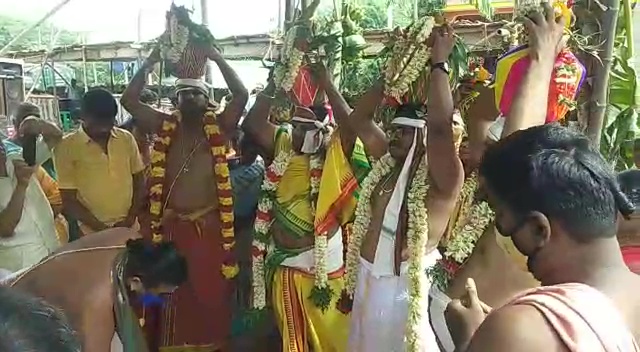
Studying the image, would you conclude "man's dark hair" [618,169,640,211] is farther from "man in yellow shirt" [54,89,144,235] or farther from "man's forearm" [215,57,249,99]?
"man in yellow shirt" [54,89,144,235]

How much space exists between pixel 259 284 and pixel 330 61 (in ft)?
4.06

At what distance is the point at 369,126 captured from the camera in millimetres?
3607

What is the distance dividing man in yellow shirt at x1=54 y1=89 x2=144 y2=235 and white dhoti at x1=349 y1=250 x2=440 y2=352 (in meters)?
1.93

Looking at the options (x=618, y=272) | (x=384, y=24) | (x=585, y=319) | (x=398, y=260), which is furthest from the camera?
(x=384, y=24)

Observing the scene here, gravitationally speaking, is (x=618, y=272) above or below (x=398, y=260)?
above

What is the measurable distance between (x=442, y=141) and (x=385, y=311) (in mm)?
759

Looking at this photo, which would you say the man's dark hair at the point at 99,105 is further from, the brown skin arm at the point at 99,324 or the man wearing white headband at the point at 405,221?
the brown skin arm at the point at 99,324

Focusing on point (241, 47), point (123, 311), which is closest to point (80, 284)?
point (123, 311)

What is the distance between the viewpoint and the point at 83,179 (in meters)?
4.75

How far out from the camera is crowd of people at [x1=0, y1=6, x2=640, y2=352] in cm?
149

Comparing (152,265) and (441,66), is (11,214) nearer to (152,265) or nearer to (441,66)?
(152,265)

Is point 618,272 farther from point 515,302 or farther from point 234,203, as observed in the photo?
point 234,203

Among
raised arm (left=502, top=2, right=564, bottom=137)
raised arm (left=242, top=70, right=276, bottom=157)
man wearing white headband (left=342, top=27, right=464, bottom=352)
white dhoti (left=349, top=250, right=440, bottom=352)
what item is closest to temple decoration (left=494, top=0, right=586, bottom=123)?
raised arm (left=502, top=2, right=564, bottom=137)

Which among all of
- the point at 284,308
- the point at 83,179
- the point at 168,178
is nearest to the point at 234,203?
the point at 168,178
